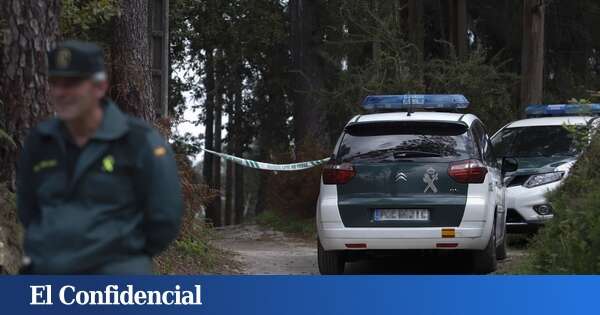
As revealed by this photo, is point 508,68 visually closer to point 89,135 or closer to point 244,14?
point 244,14

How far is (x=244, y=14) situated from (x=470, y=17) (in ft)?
20.1

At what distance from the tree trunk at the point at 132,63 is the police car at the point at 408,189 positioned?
9.35 feet

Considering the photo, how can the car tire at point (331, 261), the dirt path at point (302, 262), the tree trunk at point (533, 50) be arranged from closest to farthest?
1. the car tire at point (331, 261)
2. the dirt path at point (302, 262)
3. the tree trunk at point (533, 50)

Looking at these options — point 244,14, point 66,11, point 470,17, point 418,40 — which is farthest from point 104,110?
point 470,17

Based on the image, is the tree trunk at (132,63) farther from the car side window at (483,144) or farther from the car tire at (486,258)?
the car tire at (486,258)

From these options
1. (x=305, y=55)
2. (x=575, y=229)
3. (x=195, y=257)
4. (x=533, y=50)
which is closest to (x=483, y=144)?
(x=575, y=229)

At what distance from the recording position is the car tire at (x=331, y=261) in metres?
11.2

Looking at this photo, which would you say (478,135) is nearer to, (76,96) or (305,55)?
(76,96)

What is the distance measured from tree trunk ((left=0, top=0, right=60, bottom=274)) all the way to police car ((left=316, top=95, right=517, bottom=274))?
2855 mm

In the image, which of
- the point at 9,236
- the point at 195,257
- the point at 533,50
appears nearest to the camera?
the point at 9,236

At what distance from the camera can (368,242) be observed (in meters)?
10.6

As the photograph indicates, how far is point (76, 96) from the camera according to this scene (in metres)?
4.15

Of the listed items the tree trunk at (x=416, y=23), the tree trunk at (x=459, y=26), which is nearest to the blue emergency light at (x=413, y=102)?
the tree trunk at (x=416, y=23)

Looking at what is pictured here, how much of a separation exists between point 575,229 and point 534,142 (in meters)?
6.43
